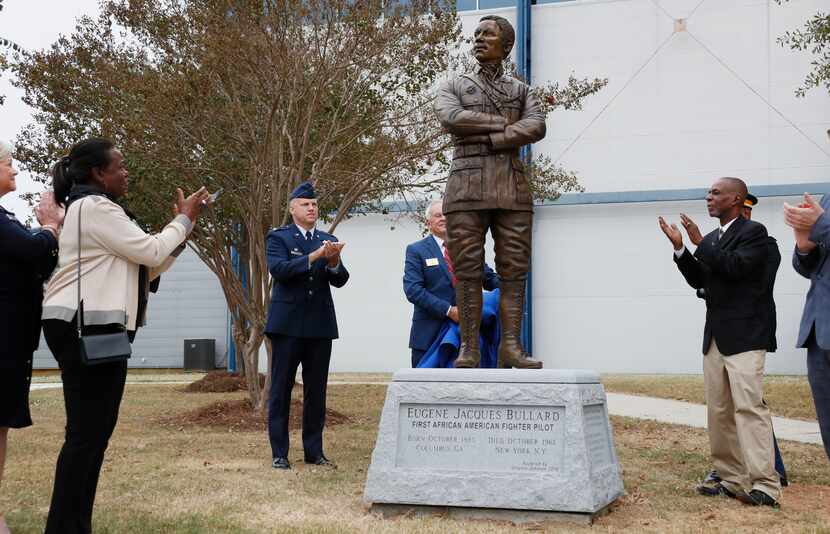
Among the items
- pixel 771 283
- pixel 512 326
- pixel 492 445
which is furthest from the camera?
pixel 771 283

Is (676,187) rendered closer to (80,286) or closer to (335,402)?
(335,402)

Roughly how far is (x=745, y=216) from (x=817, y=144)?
1545 centimetres

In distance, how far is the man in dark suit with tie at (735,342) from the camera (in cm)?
560

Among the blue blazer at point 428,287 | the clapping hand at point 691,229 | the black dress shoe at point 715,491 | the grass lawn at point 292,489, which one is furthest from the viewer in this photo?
the blue blazer at point 428,287

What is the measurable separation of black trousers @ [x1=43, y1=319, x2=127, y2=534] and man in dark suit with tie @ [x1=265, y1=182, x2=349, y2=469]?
278cm

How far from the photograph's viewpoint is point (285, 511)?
5.39 meters

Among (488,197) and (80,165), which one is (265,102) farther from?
(80,165)

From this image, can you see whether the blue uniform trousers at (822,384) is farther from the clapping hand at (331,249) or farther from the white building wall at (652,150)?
the white building wall at (652,150)

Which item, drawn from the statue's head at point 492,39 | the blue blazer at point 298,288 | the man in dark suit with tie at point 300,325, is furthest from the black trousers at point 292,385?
the statue's head at point 492,39

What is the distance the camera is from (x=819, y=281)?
16.9ft

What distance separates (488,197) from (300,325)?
→ 2.15m

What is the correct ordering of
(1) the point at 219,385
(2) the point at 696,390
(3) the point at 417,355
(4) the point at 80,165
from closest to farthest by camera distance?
(4) the point at 80,165, (3) the point at 417,355, (2) the point at 696,390, (1) the point at 219,385

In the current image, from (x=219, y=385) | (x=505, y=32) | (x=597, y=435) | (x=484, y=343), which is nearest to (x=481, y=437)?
(x=597, y=435)

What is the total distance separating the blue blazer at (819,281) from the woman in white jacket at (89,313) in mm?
3315
